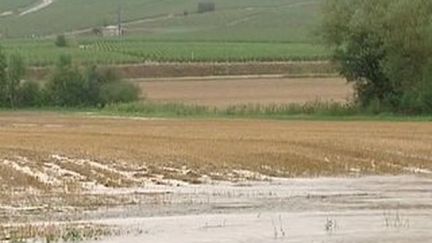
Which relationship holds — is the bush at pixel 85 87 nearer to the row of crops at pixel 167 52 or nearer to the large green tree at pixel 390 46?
the row of crops at pixel 167 52

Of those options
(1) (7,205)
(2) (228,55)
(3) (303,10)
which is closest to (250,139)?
(1) (7,205)

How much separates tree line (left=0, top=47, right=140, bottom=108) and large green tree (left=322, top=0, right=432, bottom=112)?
26.4 meters

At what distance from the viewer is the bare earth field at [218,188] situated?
20.6 m

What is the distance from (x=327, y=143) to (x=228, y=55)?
78.5m

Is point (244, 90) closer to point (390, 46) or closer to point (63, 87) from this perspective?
point (63, 87)

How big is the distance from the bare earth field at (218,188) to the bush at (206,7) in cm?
14607

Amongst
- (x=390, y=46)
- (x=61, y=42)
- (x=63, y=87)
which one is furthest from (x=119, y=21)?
(x=390, y=46)

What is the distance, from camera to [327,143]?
42.3 m

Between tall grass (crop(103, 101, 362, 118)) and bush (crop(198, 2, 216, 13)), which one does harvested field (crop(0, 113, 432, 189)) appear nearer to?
tall grass (crop(103, 101, 362, 118))

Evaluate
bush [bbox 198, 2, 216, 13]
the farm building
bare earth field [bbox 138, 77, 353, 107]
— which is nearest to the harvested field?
bare earth field [bbox 138, 77, 353, 107]

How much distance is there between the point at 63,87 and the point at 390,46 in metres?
33.4

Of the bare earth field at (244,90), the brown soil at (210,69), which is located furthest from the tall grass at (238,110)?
the brown soil at (210,69)

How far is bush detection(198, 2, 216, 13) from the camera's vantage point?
193m

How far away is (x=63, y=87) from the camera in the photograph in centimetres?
9525
